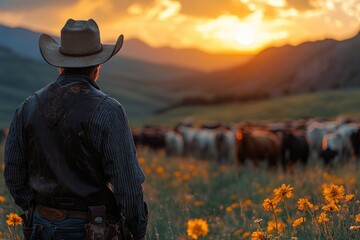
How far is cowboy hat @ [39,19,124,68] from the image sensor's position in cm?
393

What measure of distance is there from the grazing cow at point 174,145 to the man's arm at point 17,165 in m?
22.1

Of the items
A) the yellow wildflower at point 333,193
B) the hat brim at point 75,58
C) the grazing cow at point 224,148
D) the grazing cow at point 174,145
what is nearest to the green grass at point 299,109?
the grazing cow at point 174,145

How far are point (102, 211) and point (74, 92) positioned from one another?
0.80 m

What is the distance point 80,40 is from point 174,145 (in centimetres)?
2263

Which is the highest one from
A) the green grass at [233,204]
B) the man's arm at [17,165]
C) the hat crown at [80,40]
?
the hat crown at [80,40]

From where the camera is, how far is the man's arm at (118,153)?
3658mm

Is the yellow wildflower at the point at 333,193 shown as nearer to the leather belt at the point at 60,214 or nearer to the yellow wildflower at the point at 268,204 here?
the yellow wildflower at the point at 268,204

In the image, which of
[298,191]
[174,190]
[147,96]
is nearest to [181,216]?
[298,191]

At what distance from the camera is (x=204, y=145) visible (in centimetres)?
2478

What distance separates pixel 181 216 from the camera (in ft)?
24.5

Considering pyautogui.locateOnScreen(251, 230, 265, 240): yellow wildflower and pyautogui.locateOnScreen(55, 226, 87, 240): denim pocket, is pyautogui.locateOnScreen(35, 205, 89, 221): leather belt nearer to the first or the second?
pyautogui.locateOnScreen(55, 226, 87, 240): denim pocket

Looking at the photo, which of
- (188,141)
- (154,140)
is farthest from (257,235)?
(154,140)

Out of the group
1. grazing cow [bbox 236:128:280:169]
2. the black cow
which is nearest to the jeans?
grazing cow [bbox 236:128:280:169]

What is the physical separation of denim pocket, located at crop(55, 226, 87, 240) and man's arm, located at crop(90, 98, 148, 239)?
0.99ft
